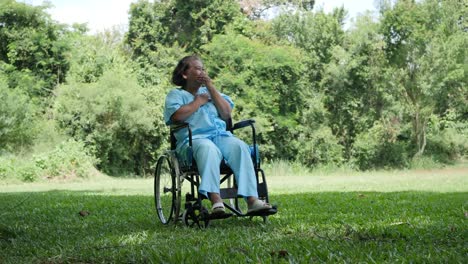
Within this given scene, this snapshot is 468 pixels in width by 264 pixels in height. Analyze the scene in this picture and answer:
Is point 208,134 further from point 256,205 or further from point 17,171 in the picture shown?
point 17,171

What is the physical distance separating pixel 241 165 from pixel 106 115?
15.7 meters

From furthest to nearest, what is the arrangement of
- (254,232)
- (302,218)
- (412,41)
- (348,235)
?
(412,41)
(302,218)
(254,232)
(348,235)

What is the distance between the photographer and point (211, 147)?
3953 millimetres

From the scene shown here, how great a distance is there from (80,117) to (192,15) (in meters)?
9.27

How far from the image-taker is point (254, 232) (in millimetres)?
3496

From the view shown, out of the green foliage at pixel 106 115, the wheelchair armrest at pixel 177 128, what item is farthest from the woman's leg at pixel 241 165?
the green foliage at pixel 106 115

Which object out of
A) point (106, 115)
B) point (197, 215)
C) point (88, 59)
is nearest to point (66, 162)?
point (106, 115)

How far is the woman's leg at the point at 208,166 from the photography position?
3850 mm

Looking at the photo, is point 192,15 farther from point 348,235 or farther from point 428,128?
point 348,235

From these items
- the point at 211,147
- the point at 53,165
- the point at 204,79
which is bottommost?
the point at 53,165

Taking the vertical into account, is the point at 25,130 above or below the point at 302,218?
above

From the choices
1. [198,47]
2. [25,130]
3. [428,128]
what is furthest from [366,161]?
[25,130]

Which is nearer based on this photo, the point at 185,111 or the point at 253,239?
the point at 253,239

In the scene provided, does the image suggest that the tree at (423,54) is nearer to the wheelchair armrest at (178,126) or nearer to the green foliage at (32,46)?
the green foliage at (32,46)
